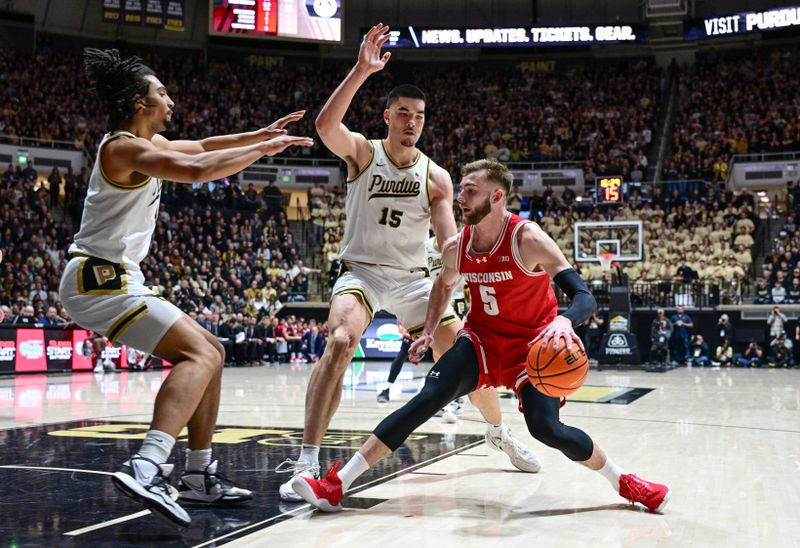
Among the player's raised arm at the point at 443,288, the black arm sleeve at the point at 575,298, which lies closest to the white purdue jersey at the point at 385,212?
the player's raised arm at the point at 443,288

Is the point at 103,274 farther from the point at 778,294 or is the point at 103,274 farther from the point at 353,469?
the point at 778,294

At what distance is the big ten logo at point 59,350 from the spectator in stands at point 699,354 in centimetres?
1451

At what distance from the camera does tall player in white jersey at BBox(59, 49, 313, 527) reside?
13.2 ft

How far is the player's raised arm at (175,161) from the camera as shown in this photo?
3.96m

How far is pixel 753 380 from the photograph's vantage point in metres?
15.6

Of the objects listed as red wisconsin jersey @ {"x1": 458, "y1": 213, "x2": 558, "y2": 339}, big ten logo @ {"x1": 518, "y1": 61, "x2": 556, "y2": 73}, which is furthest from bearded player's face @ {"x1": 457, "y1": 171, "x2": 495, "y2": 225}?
big ten logo @ {"x1": 518, "y1": 61, "x2": 556, "y2": 73}

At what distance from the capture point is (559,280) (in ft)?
14.7

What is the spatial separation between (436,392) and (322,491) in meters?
0.80

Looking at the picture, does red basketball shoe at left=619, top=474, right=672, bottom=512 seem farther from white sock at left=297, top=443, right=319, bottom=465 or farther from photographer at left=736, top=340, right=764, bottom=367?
photographer at left=736, top=340, right=764, bottom=367

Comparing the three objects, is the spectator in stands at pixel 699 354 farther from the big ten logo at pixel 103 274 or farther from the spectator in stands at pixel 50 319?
the big ten logo at pixel 103 274

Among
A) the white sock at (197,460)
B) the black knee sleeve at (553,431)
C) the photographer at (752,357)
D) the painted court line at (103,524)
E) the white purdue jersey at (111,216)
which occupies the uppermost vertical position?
the white purdue jersey at (111,216)

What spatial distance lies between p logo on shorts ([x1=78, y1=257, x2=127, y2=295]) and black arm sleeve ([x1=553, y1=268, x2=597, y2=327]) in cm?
225

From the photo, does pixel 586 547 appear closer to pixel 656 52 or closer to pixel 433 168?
pixel 433 168

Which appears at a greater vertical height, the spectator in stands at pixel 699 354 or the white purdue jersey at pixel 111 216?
the white purdue jersey at pixel 111 216
